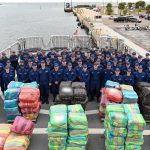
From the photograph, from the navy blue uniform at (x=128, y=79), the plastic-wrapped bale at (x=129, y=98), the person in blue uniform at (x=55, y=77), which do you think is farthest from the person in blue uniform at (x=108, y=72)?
the plastic-wrapped bale at (x=129, y=98)

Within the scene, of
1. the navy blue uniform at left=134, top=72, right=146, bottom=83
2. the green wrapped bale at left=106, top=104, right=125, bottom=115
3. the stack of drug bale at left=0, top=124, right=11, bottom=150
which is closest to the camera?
the stack of drug bale at left=0, top=124, right=11, bottom=150

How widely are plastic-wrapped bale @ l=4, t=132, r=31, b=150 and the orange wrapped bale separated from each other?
1.44 meters

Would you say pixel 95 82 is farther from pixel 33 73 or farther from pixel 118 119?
pixel 118 119

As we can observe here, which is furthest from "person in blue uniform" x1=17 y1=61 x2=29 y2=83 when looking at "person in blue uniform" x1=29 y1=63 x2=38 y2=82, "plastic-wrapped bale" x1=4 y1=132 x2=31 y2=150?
"plastic-wrapped bale" x1=4 y1=132 x2=31 y2=150

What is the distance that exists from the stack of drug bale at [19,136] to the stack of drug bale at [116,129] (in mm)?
2267

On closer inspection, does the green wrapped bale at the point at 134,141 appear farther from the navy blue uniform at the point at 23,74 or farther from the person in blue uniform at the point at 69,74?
the navy blue uniform at the point at 23,74

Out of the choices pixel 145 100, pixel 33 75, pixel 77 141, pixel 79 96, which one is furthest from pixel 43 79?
pixel 77 141

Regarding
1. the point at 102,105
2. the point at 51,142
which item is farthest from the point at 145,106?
the point at 51,142

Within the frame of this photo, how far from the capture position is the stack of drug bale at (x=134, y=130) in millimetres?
7750

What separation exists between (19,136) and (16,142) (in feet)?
1.26

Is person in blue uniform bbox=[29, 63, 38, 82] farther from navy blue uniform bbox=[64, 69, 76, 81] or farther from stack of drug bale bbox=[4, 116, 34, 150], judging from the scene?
stack of drug bale bbox=[4, 116, 34, 150]

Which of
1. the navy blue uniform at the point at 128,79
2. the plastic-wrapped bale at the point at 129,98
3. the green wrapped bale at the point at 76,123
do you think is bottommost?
the green wrapped bale at the point at 76,123

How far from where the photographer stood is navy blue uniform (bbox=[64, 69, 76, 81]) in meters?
11.8

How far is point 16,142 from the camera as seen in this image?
800cm
